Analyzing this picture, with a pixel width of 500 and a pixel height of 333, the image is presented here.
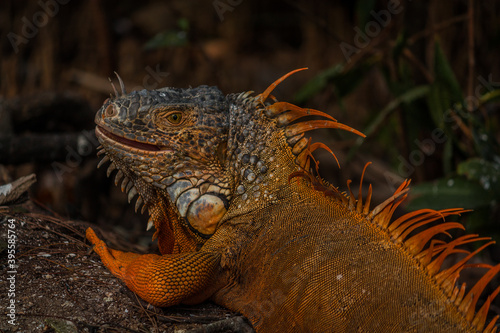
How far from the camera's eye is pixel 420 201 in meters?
5.57

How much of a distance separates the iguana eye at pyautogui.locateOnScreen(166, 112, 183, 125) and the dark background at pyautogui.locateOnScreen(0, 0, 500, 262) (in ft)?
6.55

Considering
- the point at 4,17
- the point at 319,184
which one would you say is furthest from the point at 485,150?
the point at 4,17

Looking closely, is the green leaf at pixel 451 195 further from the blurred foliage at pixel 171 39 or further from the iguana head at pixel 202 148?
the blurred foliage at pixel 171 39

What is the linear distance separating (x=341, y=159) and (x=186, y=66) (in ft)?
13.9

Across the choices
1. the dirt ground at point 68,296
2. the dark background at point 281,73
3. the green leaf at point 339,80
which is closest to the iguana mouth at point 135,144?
the dirt ground at point 68,296

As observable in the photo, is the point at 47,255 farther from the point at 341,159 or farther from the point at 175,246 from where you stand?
the point at 341,159

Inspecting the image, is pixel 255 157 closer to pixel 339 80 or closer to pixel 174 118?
pixel 174 118
